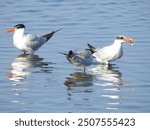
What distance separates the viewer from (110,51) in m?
16.9

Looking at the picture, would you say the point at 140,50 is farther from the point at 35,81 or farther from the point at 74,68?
the point at 35,81

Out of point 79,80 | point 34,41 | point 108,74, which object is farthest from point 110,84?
point 34,41

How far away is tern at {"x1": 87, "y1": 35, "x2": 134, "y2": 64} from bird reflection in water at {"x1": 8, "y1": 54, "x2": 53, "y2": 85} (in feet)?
3.97

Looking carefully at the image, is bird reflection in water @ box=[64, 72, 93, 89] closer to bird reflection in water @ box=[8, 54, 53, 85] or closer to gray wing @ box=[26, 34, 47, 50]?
bird reflection in water @ box=[8, 54, 53, 85]

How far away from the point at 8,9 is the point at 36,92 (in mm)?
10035

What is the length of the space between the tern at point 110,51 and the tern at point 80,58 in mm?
640

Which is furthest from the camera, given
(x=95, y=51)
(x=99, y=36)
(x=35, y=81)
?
(x=99, y=36)

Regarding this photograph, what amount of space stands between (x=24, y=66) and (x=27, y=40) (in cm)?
177

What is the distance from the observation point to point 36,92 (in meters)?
14.2

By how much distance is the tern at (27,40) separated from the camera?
59.3ft

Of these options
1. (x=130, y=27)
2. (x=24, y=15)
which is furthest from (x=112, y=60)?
(x=24, y=15)

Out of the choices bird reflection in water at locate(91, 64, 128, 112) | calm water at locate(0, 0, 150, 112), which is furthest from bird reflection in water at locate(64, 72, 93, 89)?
bird reflection in water at locate(91, 64, 128, 112)

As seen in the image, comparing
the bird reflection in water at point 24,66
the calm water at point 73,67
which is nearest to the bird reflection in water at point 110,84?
the calm water at point 73,67

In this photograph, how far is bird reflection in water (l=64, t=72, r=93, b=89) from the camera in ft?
48.9
